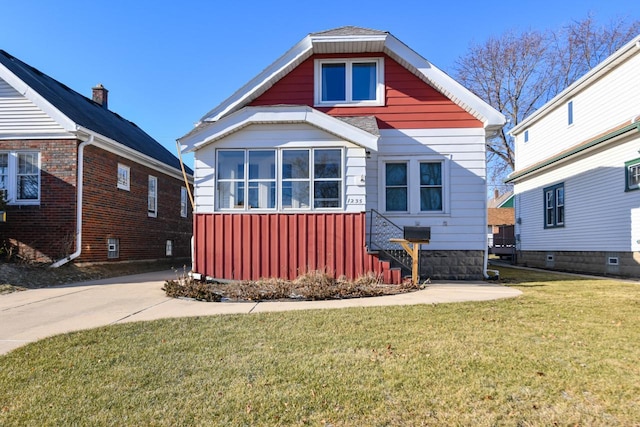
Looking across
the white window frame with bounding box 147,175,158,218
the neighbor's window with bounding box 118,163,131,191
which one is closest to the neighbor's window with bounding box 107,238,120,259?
the neighbor's window with bounding box 118,163,131,191

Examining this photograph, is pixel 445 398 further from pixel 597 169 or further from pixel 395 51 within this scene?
pixel 597 169

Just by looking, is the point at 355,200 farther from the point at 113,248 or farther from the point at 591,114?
the point at 591,114

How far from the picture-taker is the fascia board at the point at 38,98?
34.9ft

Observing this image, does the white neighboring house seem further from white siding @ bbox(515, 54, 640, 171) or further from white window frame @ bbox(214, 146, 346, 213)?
white window frame @ bbox(214, 146, 346, 213)

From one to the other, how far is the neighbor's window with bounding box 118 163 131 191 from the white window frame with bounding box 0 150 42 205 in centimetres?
235

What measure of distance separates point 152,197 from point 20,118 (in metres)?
5.05

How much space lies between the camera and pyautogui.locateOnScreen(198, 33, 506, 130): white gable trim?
32.3ft

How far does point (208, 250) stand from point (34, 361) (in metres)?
5.21

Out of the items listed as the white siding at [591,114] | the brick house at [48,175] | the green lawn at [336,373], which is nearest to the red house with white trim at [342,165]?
the green lawn at [336,373]

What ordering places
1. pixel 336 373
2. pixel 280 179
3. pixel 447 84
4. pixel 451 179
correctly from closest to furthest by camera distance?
pixel 336 373, pixel 280 179, pixel 447 84, pixel 451 179

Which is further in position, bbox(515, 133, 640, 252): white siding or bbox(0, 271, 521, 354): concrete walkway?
bbox(515, 133, 640, 252): white siding

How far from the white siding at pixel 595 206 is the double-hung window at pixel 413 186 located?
5.60 meters

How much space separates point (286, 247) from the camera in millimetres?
8844

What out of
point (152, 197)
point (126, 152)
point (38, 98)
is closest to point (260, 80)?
point (126, 152)
